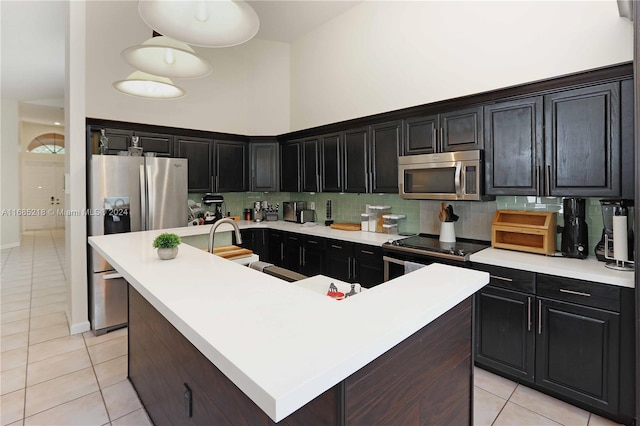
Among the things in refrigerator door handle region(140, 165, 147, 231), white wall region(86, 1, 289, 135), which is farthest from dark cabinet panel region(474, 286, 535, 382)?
white wall region(86, 1, 289, 135)

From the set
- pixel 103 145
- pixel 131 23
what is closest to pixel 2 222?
pixel 103 145

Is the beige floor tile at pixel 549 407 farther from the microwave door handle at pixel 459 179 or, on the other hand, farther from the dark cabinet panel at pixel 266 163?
the dark cabinet panel at pixel 266 163

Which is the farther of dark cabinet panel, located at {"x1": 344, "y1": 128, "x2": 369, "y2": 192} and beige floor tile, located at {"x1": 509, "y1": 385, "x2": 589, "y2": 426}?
dark cabinet panel, located at {"x1": 344, "y1": 128, "x2": 369, "y2": 192}

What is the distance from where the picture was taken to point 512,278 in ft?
7.74

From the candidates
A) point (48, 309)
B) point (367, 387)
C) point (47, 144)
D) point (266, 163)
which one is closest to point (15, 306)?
point (48, 309)

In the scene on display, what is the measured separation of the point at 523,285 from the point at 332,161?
254cm

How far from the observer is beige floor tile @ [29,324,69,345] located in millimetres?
3203

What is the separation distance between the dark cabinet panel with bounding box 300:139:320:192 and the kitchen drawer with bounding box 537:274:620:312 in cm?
280

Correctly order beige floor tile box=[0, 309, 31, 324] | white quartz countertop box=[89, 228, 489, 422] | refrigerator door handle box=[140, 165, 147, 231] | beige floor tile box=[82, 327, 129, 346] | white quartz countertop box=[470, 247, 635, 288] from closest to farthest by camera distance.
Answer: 1. white quartz countertop box=[89, 228, 489, 422]
2. white quartz countertop box=[470, 247, 635, 288]
3. beige floor tile box=[82, 327, 129, 346]
4. refrigerator door handle box=[140, 165, 147, 231]
5. beige floor tile box=[0, 309, 31, 324]

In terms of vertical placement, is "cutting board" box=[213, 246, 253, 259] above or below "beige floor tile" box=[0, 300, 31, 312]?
above

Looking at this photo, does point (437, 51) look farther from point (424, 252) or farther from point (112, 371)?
point (112, 371)

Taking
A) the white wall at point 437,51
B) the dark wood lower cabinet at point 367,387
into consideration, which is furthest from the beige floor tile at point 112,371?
the white wall at point 437,51

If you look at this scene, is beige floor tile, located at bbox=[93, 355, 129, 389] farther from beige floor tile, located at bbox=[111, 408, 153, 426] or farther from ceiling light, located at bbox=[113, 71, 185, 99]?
ceiling light, located at bbox=[113, 71, 185, 99]

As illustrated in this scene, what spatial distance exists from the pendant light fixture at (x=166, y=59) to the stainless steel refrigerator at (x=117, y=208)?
1689 mm
